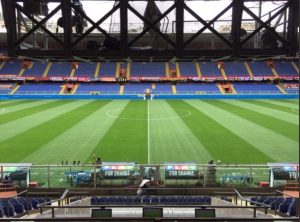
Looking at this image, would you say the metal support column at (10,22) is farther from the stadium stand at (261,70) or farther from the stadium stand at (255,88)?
the stadium stand at (261,70)

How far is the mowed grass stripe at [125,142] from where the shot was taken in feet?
55.3

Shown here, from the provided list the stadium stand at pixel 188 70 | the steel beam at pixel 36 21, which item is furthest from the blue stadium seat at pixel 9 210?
the stadium stand at pixel 188 70

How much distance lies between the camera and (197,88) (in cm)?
5131

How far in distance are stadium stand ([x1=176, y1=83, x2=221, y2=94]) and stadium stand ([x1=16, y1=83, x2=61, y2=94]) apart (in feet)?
57.6

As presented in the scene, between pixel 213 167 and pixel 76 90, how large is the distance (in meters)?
41.4

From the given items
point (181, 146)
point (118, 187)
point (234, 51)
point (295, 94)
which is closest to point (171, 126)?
point (181, 146)

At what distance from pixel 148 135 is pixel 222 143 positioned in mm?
4567

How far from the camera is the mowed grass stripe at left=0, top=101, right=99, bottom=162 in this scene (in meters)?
17.3

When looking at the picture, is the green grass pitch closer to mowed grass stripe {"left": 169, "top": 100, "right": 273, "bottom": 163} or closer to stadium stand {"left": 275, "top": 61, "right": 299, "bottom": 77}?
mowed grass stripe {"left": 169, "top": 100, "right": 273, "bottom": 163}

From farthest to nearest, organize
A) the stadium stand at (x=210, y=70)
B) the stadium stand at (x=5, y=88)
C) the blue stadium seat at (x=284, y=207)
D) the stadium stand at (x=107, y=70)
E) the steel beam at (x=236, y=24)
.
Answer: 1. the stadium stand at (x=107, y=70)
2. the stadium stand at (x=210, y=70)
3. the stadium stand at (x=5, y=88)
4. the blue stadium seat at (x=284, y=207)
5. the steel beam at (x=236, y=24)

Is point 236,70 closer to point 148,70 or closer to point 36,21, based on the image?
point 148,70

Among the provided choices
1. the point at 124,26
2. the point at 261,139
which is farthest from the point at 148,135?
the point at 124,26

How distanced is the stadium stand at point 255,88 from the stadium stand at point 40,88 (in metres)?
26.0

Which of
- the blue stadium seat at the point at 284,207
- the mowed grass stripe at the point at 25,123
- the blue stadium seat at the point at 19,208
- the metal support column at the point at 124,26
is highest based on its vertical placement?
the metal support column at the point at 124,26
